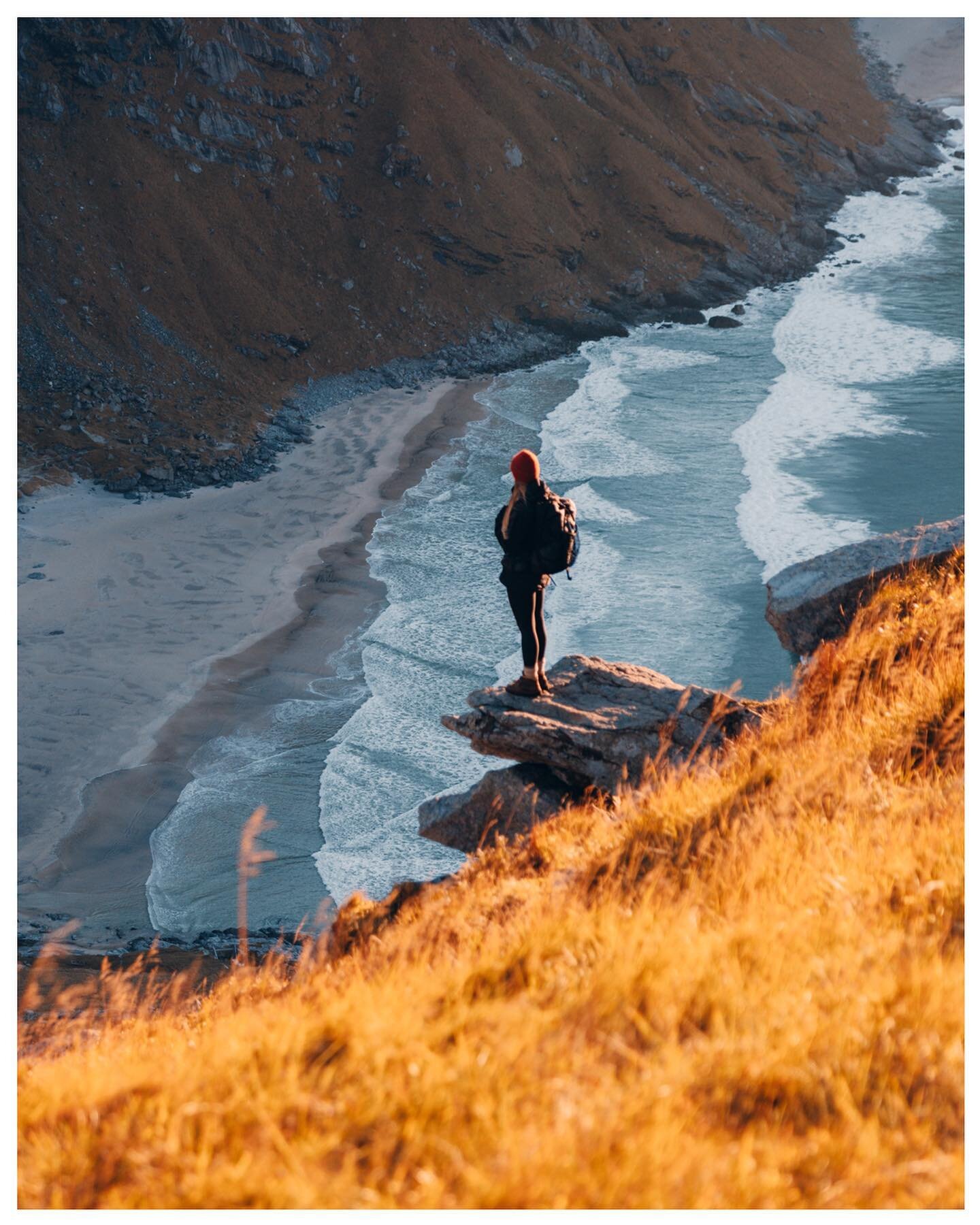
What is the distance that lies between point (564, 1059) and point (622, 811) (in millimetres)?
2437

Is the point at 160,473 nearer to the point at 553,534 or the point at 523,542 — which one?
the point at 523,542

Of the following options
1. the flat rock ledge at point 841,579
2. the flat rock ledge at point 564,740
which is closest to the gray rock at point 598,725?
the flat rock ledge at point 564,740

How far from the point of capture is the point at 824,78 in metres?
79.9

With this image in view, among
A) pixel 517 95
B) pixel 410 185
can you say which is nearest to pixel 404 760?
pixel 410 185

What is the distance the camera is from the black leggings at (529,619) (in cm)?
750

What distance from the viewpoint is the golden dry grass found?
2314mm

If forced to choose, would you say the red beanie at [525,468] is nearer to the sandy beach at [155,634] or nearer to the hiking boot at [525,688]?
the hiking boot at [525,688]

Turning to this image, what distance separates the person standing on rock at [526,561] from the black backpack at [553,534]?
2 centimetres

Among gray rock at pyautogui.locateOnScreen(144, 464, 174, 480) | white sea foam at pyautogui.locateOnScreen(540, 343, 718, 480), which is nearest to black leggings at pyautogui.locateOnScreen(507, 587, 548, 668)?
white sea foam at pyautogui.locateOnScreen(540, 343, 718, 480)

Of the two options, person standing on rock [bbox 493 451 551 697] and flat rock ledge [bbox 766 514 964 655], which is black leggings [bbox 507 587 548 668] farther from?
flat rock ledge [bbox 766 514 964 655]

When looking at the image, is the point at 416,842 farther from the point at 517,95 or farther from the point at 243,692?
the point at 517,95

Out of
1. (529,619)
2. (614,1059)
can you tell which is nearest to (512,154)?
(529,619)

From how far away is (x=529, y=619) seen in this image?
24.7 ft

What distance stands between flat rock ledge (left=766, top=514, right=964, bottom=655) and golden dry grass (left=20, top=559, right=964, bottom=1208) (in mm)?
4622
